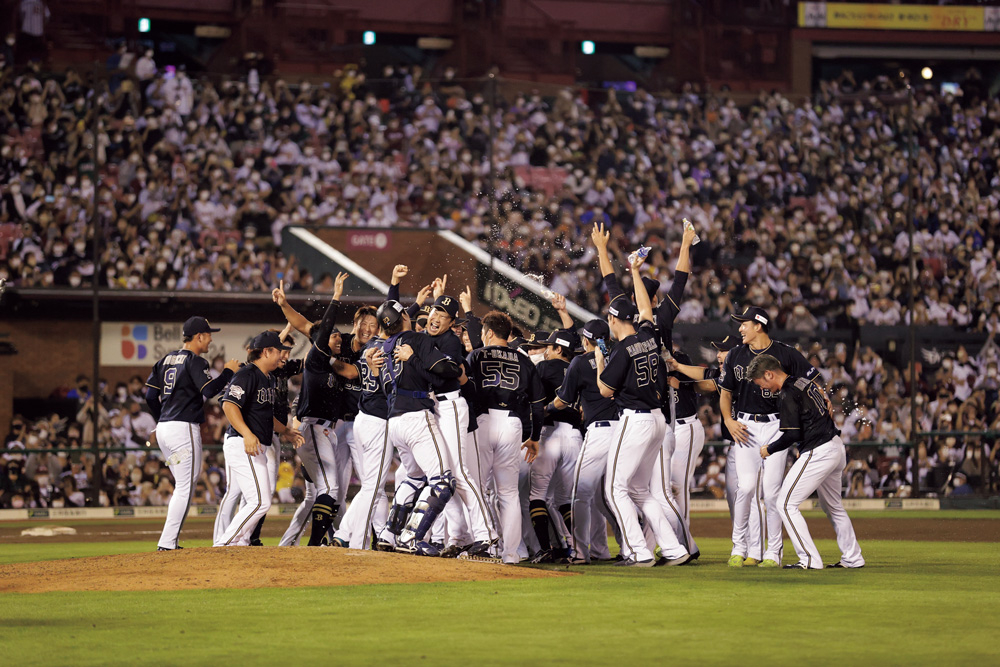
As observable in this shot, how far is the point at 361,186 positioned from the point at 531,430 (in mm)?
13373

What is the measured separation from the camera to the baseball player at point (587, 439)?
9938 millimetres

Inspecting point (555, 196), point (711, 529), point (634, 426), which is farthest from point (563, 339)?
point (555, 196)

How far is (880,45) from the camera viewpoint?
33375 mm

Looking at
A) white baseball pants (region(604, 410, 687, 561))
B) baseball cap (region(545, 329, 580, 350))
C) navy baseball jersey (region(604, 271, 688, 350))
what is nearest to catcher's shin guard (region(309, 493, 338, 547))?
baseball cap (region(545, 329, 580, 350))

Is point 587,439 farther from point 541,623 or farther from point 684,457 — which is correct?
point 541,623

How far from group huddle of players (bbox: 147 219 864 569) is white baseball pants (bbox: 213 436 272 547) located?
0.04 ft

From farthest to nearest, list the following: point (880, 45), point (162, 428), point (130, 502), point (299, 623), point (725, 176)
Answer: point (880, 45), point (725, 176), point (130, 502), point (162, 428), point (299, 623)

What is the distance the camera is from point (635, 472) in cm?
944

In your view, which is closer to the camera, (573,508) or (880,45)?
(573,508)

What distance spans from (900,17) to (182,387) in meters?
27.5

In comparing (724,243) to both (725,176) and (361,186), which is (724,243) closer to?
(725,176)

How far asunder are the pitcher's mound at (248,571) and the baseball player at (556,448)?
5.45 feet

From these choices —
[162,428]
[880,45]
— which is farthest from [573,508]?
[880,45]

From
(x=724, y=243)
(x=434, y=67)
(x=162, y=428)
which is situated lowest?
(x=162, y=428)
